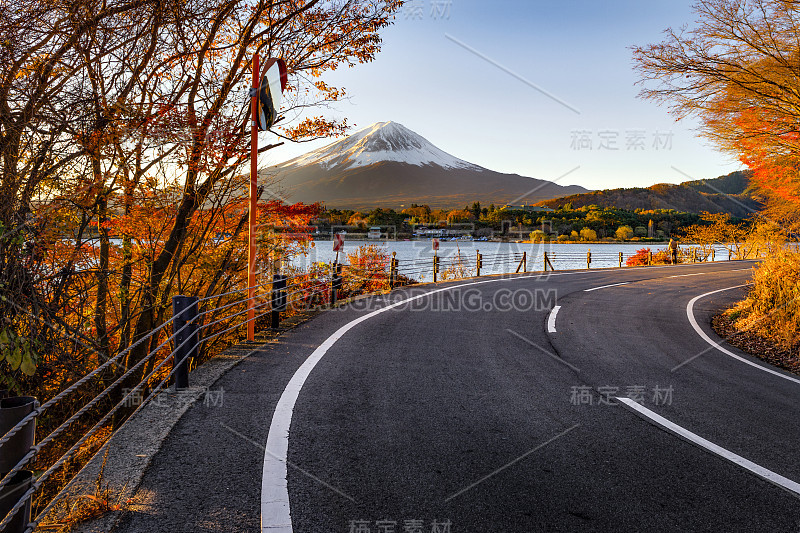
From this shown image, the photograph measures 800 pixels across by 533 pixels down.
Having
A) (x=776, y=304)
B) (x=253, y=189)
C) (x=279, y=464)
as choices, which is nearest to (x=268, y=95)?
(x=253, y=189)

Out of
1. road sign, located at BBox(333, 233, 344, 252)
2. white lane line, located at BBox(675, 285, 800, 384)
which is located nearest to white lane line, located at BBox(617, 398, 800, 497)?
white lane line, located at BBox(675, 285, 800, 384)

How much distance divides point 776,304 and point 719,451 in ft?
25.9

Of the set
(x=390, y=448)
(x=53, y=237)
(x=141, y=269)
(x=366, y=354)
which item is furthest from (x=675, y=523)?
(x=141, y=269)

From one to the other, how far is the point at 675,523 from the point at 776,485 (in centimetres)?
118

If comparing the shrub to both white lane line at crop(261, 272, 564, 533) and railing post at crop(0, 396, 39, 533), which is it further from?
railing post at crop(0, 396, 39, 533)

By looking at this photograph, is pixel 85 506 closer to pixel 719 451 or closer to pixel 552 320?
pixel 719 451

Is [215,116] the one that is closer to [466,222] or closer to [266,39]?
[266,39]

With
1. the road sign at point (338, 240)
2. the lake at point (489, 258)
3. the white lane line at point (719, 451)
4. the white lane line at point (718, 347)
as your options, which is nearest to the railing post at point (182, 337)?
the white lane line at point (719, 451)

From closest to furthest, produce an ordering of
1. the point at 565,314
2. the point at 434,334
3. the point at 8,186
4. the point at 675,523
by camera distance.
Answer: the point at 675,523 < the point at 8,186 < the point at 434,334 < the point at 565,314

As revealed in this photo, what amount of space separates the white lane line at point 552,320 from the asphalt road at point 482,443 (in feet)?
4.31

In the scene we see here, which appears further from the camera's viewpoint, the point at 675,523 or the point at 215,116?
the point at 215,116

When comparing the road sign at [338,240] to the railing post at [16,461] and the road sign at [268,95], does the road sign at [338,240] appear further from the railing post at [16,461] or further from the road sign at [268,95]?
the railing post at [16,461]

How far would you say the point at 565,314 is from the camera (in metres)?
11.3

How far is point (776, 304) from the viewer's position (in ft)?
32.4
